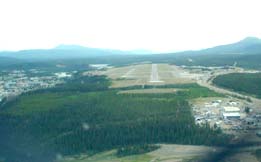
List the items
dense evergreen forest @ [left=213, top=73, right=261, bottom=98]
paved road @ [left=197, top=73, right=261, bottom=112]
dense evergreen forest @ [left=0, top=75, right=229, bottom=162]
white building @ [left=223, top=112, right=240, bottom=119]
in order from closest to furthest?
1. dense evergreen forest @ [left=0, top=75, right=229, bottom=162]
2. white building @ [left=223, top=112, right=240, bottom=119]
3. paved road @ [left=197, top=73, right=261, bottom=112]
4. dense evergreen forest @ [left=213, top=73, right=261, bottom=98]

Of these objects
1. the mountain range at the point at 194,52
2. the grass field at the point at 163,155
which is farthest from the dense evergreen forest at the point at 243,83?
the mountain range at the point at 194,52

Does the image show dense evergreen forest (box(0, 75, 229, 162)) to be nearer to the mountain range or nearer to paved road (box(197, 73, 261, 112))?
paved road (box(197, 73, 261, 112))

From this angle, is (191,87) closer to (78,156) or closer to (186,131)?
(186,131)

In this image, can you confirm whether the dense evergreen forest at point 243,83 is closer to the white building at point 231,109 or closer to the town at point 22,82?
the white building at point 231,109

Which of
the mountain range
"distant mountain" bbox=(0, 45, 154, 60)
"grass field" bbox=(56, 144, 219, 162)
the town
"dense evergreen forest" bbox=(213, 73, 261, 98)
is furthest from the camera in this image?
"distant mountain" bbox=(0, 45, 154, 60)

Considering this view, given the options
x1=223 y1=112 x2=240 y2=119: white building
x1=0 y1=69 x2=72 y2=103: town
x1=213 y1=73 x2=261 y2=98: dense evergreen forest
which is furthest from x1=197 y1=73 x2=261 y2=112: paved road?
x1=0 y1=69 x2=72 y2=103: town
